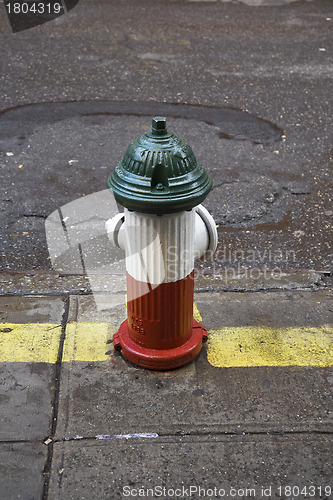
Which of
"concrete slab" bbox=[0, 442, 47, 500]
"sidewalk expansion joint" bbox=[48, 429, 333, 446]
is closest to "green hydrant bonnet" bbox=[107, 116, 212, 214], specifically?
"sidewalk expansion joint" bbox=[48, 429, 333, 446]

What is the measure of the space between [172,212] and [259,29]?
334 inches

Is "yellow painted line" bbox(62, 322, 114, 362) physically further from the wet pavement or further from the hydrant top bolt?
the hydrant top bolt

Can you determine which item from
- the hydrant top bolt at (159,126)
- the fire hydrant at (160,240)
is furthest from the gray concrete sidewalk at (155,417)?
the hydrant top bolt at (159,126)

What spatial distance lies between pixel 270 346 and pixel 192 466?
3.41 feet

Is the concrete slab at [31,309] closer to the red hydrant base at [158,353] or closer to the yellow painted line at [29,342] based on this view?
the yellow painted line at [29,342]

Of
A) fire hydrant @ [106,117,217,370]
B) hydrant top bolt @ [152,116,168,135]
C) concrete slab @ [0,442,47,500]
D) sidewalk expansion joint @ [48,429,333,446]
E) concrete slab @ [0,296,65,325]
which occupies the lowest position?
concrete slab @ [0,296,65,325]

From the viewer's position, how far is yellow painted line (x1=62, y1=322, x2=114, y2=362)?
11.6 feet

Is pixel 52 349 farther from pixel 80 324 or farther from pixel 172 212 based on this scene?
pixel 172 212

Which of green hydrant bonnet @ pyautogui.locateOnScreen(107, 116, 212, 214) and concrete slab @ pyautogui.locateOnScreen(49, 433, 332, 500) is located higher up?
green hydrant bonnet @ pyautogui.locateOnScreen(107, 116, 212, 214)

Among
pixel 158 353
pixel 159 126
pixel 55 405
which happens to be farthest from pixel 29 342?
pixel 159 126

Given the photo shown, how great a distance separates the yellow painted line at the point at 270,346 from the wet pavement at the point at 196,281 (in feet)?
0.04

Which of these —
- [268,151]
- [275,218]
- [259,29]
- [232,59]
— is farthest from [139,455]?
[259,29]

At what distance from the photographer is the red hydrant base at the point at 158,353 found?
3.42 meters

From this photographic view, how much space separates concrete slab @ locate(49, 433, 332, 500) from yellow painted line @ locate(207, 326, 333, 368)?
0.56 meters
